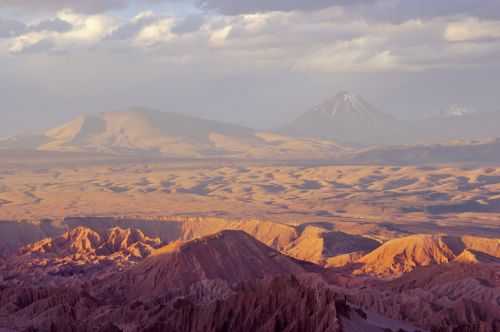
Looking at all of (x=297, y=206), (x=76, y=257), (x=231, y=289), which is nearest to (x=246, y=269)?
(x=231, y=289)

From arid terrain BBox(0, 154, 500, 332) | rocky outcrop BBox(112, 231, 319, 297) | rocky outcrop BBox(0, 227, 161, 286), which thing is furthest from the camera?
rocky outcrop BBox(0, 227, 161, 286)

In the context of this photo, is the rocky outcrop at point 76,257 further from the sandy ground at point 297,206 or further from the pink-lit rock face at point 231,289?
the sandy ground at point 297,206

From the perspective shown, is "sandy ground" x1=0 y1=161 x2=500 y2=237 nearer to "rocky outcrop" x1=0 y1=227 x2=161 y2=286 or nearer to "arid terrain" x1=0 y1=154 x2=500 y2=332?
"arid terrain" x1=0 y1=154 x2=500 y2=332

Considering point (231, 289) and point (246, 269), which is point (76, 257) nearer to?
point (246, 269)

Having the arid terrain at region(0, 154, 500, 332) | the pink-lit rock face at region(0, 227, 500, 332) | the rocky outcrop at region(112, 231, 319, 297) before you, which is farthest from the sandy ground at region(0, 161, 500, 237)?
the rocky outcrop at region(112, 231, 319, 297)

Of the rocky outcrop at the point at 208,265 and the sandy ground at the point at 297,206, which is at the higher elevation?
the rocky outcrop at the point at 208,265

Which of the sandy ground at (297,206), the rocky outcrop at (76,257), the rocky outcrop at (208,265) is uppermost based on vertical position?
the rocky outcrop at (208,265)

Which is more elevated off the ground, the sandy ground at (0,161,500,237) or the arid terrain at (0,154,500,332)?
the arid terrain at (0,154,500,332)

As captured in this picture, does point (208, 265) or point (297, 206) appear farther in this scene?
point (297, 206)

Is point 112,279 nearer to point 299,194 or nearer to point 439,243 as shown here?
point 439,243

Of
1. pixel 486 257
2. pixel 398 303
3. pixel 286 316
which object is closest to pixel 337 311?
pixel 286 316

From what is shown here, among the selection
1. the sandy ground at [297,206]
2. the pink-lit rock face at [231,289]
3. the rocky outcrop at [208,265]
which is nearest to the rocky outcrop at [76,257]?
the pink-lit rock face at [231,289]
